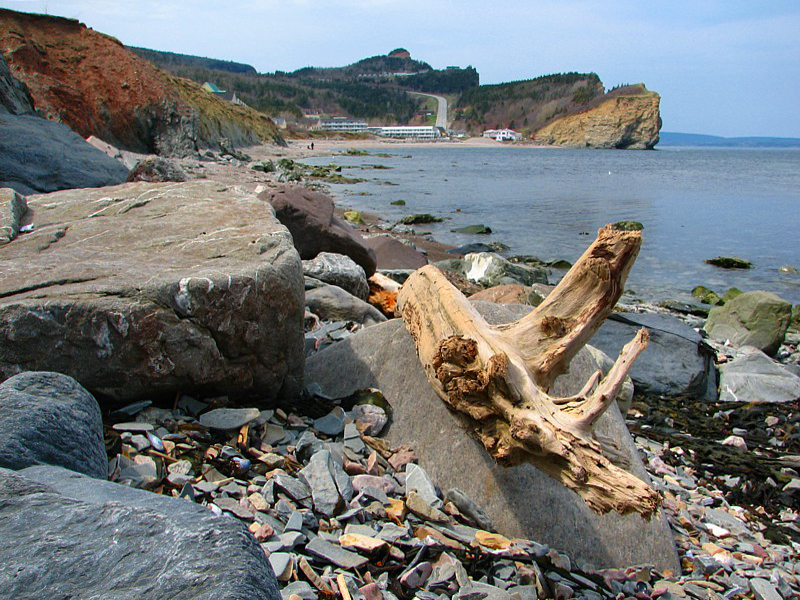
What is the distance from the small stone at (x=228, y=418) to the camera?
Result: 3180mm

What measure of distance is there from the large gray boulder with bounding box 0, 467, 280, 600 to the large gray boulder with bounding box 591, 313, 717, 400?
5.21 meters

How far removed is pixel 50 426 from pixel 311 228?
5.56 metres

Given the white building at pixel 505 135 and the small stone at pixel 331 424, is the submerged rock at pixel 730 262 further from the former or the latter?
the white building at pixel 505 135

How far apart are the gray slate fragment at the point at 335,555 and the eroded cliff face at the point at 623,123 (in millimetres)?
123403

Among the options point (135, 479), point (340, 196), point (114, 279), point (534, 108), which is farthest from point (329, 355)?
point (534, 108)

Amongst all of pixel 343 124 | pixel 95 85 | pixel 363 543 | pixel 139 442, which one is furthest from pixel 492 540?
pixel 343 124

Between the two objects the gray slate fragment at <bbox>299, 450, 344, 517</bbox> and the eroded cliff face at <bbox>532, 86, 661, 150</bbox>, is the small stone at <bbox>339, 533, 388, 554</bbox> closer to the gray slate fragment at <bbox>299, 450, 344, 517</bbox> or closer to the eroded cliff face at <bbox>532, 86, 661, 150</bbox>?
the gray slate fragment at <bbox>299, 450, 344, 517</bbox>

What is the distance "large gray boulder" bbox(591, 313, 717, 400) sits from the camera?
5.92 meters

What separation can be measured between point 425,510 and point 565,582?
2.24 ft

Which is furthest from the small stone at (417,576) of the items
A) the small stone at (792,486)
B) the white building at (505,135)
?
the white building at (505,135)

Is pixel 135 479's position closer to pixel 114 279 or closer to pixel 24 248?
pixel 114 279

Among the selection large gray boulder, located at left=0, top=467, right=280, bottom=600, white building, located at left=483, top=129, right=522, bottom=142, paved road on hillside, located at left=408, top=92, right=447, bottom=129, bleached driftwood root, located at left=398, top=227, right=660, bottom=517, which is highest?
large gray boulder, located at left=0, top=467, right=280, bottom=600

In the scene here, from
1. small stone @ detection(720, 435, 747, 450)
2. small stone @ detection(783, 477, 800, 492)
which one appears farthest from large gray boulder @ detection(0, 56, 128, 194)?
small stone @ detection(783, 477, 800, 492)

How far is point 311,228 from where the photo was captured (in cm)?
761
